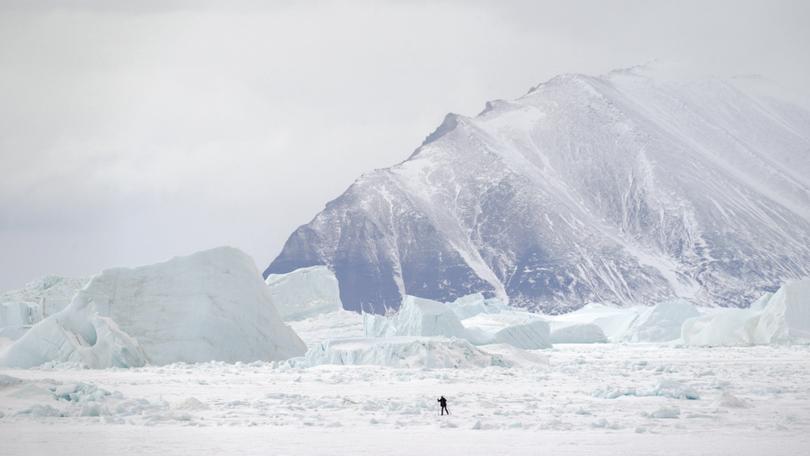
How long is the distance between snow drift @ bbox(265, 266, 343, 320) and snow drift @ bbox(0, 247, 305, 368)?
31662 millimetres

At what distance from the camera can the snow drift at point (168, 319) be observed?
38094 mm

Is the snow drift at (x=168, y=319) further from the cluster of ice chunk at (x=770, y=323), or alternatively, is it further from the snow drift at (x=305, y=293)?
the snow drift at (x=305, y=293)

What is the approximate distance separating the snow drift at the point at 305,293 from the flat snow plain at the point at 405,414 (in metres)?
A: 40.6

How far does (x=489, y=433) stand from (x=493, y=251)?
148015 millimetres

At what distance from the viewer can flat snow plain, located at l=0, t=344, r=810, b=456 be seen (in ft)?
56.0

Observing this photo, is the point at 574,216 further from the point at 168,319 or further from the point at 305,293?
the point at 168,319

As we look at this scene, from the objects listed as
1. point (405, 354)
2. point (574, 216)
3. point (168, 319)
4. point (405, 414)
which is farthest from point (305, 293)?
point (574, 216)

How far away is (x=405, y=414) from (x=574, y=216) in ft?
474

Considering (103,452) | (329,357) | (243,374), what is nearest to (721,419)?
(103,452)

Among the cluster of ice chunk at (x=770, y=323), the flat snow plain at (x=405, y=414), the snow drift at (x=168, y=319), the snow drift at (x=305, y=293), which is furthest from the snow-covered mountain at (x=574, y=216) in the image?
the flat snow plain at (x=405, y=414)

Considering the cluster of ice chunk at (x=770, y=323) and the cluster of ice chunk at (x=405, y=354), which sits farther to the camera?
the cluster of ice chunk at (x=770, y=323)

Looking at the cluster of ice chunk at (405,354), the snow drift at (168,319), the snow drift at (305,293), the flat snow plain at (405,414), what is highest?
the snow drift at (305,293)

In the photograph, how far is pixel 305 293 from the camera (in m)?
75.2

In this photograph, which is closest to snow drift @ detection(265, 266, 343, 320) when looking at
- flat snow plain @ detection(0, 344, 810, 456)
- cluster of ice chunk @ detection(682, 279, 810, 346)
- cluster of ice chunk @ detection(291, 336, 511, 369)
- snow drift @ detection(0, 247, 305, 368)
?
cluster of ice chunk @ detection(682, 279, 810, 346)
